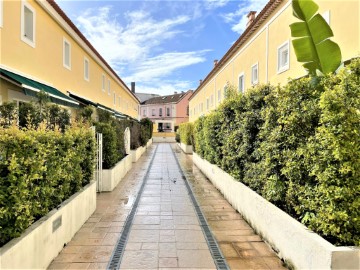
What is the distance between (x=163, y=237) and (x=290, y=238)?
2.44 meters

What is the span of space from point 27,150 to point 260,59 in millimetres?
13525

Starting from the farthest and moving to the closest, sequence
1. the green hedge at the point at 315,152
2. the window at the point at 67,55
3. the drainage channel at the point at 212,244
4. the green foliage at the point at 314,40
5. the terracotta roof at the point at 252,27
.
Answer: the window at the point at 67,55 → the terracotta roof at the point at 252,27 → the green foliage at the point at 314,40 → the drainage channel at the point at 212,244 → the green hedge at the point at 315,152

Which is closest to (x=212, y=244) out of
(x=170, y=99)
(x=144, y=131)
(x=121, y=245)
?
(x=121, y=245)

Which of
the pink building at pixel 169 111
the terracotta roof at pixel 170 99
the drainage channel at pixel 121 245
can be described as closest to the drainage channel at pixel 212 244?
the drainage channel at pixel 121 245

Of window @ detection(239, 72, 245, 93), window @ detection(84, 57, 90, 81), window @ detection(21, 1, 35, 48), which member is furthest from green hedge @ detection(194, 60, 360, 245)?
window @ detection(84, 57, 90, 81)

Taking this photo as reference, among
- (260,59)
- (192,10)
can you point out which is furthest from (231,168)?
(192,10)

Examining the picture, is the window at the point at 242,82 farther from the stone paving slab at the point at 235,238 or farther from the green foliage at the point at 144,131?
the stone paving slab at the point at 235,238

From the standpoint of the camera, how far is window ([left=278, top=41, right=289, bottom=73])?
12.0 m

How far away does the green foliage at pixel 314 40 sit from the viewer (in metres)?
4.82

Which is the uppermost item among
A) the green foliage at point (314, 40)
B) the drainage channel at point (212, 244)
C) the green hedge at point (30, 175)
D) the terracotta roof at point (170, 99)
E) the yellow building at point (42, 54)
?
the terracotta roof at point (170, 99)

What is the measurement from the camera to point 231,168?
8.42m

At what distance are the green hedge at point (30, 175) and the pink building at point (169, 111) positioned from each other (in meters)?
58.3

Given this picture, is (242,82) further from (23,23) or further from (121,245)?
Result: (121,245)

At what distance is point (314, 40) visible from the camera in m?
4.92
